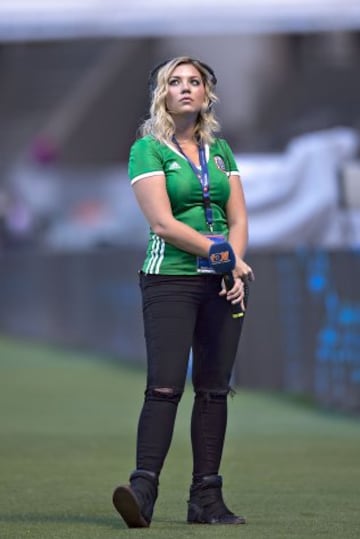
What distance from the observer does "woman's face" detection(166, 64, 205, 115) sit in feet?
25.3

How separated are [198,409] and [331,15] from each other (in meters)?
19.6

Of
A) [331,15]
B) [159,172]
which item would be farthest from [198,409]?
[331,15]

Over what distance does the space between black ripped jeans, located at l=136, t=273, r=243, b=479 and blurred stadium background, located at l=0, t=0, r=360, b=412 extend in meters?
5.98

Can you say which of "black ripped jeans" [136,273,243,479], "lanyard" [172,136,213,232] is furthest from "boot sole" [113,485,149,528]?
"lanyard" [172,136,213,232]

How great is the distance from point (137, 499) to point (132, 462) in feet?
10.8

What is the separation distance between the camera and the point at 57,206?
2403 centimetres

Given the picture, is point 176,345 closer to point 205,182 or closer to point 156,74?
point 205,182

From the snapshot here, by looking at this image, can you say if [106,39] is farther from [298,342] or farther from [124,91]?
[298,342]

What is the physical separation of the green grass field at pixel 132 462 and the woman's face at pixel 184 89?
1667 mm

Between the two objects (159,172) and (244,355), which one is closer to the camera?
(159,172)

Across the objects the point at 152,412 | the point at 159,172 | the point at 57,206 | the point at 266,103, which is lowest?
the point at 152,412

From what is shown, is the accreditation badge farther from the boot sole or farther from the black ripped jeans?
the boot sole

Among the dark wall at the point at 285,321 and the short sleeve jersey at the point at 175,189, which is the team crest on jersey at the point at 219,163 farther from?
the dark wall at the point at 285,321

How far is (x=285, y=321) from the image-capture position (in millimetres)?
15148
